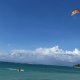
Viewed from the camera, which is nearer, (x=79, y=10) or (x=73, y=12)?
(x=79, y=10)

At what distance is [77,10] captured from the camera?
8.02m

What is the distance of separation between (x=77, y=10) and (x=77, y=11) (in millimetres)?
35

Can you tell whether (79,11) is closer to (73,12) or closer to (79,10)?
(79,10)

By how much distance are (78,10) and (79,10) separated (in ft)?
0.40

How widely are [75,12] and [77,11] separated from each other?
0.18m

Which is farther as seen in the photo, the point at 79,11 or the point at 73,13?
the point at 73,13

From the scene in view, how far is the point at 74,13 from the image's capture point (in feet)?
27.1

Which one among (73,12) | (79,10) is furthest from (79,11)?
(73,12)

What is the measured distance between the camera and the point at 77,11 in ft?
26.3

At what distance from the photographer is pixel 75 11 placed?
8.21 metres

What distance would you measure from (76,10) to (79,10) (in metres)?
0.31

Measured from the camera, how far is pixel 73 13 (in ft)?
27.2

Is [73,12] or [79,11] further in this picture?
[73,12]

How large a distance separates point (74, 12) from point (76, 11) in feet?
0.40
